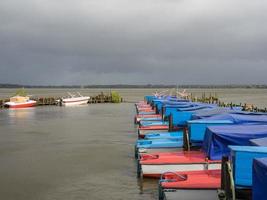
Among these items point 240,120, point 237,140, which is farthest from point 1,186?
point 240,120

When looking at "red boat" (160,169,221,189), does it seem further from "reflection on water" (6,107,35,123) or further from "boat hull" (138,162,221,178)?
"reflection on water" (6,107,35,123)

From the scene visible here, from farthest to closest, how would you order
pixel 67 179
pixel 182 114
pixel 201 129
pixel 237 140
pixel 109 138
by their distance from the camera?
pixel 109 138, pixel 182 114, pixel 201 129, pixel 67 179, pixel 237 140

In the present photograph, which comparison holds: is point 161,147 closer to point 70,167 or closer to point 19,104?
point 70,167

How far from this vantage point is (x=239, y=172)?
13602 millimetres

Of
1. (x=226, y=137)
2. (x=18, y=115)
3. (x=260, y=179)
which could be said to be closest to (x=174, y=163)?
(x=226, y=137)

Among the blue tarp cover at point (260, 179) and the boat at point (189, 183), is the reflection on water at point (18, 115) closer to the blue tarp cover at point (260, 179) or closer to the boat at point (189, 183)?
the boat at point (189, 183)

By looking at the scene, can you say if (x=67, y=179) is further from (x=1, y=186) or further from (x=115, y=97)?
(x=115, y=97)

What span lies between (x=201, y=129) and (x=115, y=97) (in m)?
82.8

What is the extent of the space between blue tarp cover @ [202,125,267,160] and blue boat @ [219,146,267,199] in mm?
3617

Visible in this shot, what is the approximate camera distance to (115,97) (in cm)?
10469

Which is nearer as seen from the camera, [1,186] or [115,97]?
[1,186]

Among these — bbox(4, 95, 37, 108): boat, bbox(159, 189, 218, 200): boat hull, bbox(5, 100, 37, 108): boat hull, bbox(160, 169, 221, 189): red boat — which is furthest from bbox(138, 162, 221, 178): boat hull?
bbox(4, 95, 37, 108): boat

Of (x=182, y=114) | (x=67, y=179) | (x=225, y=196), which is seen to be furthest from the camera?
(x=182, y=114)

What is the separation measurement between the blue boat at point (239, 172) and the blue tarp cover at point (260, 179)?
5.81ft
